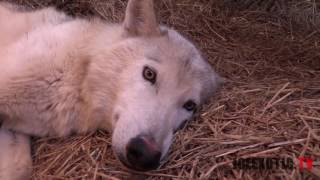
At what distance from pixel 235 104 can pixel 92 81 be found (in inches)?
49.1

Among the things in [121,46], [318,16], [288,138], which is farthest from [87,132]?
[318,16]

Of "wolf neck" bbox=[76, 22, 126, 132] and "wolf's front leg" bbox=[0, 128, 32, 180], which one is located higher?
"wolf neck" bbox=[76, 22, 126, 132]

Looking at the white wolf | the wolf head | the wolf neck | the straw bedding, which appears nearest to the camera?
the wolf head

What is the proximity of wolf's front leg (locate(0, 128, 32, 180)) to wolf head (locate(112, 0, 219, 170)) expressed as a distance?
831 mm

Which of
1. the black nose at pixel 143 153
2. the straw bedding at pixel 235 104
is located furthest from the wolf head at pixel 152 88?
the straw bedding at pixel 235 104

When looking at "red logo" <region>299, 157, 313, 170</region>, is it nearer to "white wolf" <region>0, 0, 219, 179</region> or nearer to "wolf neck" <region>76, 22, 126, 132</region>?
"white wolf" <region>0, 0, 219, 179</region>

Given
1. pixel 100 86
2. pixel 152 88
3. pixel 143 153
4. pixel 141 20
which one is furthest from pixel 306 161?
pixel 141 20

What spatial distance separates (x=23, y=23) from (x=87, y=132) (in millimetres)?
1330

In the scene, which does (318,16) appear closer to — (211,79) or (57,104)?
(211,79)

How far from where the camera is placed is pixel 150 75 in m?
3.25

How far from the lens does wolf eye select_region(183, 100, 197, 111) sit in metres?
3.39

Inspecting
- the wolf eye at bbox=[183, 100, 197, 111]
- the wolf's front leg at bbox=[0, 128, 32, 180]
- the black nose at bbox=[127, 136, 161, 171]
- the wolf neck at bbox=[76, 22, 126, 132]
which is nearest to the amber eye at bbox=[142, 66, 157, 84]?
the wolf neck at bbox=[76, 22, 126, 132]

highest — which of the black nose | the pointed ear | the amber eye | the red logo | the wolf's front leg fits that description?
the pointed ear

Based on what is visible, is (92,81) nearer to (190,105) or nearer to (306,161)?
(190,105)
